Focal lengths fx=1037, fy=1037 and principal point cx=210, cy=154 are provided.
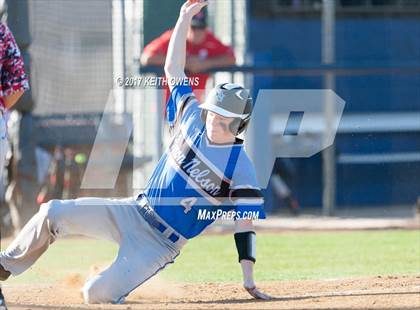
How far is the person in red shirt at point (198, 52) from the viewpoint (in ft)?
35.0

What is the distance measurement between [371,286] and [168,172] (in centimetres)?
159

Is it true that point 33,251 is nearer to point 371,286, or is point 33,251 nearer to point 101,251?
point 371,286

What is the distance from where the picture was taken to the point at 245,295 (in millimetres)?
6500

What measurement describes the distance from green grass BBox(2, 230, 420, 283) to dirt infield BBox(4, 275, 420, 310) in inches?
20.5

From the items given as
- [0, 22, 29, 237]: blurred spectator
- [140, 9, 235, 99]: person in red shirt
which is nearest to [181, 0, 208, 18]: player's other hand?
[0, 22, 29, 237]: blurred spectator

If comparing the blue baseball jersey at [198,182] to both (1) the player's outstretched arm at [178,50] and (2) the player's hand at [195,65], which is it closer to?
(1) the player's outstretched arm at [178,50]

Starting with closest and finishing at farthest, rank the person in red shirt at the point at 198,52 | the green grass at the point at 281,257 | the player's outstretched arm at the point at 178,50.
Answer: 1. the player's outstretched arm at the point at 178,50
2. the green grass at the point at 281,257
3. the person in red shirt at the point at 198,52

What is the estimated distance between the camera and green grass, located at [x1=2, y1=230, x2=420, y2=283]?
7.88 m

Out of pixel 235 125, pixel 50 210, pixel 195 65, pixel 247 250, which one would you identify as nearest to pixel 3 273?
pixel 50 210

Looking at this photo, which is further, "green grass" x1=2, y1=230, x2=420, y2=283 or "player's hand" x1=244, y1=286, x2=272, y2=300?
"green grass" x1=2, y1=230, x2=420, y2=283

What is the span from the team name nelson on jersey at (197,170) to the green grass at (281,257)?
1375 mm

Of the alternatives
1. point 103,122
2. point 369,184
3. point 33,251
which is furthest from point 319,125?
point 33,251

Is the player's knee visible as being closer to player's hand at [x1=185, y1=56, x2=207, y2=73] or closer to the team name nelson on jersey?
the team name nelson on jersey

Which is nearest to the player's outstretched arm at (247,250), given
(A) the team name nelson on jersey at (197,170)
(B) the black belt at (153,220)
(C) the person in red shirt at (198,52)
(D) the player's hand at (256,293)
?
(D) the player's hand at (256,293)
